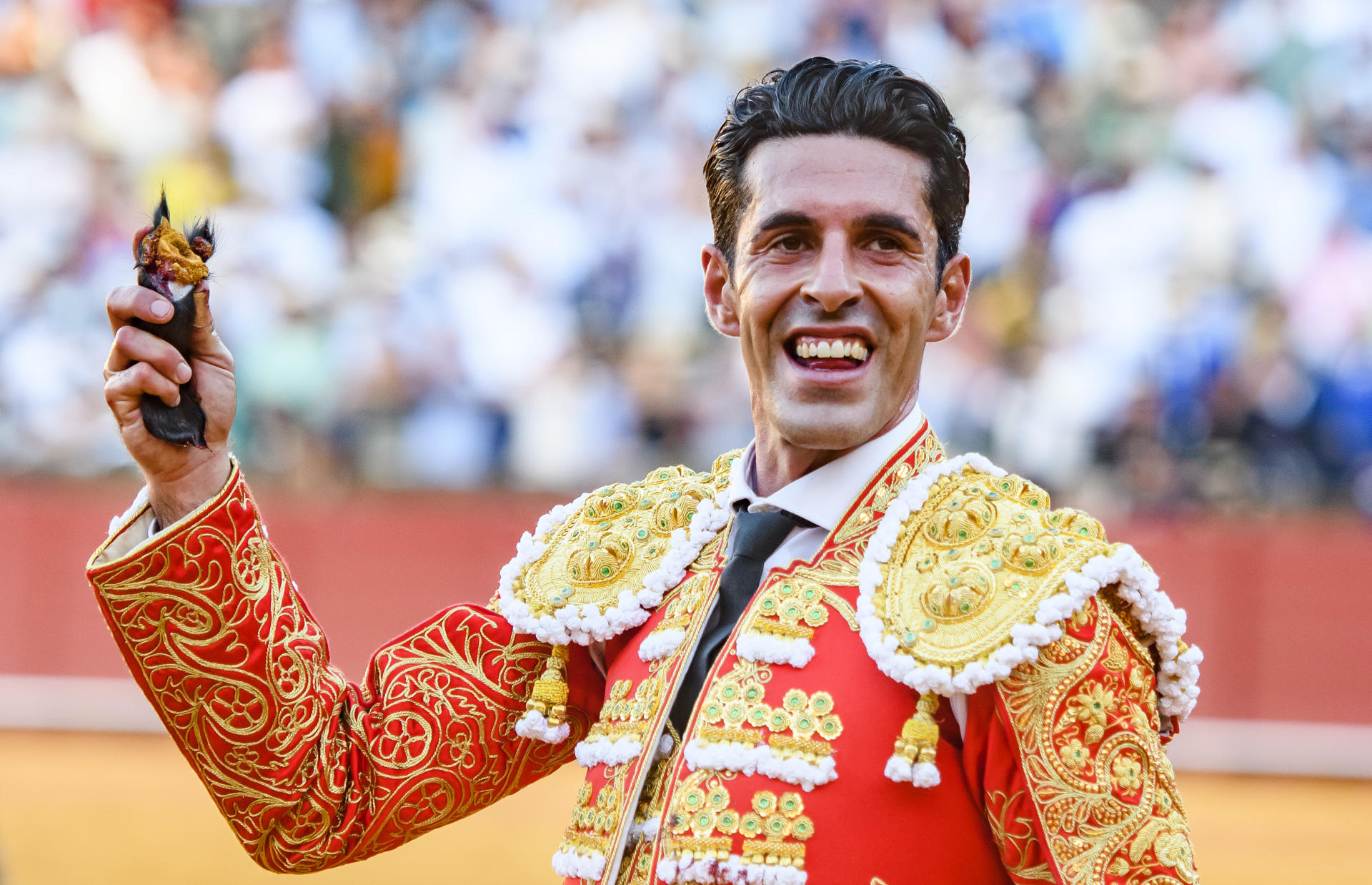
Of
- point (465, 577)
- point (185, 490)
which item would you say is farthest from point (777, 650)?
point (465, 577)

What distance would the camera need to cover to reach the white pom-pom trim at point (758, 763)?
1745 millimetres

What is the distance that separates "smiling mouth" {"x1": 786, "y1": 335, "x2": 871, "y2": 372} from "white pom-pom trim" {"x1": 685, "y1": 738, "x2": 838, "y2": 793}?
0.39 metres

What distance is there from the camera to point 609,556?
81.7 inches

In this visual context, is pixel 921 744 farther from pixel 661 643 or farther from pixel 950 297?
pixel 950 297

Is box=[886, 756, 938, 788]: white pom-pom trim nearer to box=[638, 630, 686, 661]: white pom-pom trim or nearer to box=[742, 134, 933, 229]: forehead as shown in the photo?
box=[638, 630, 686, 661]: white pom-pom trim

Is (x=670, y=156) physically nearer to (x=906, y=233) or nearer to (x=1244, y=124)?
(x=1244, y=124)

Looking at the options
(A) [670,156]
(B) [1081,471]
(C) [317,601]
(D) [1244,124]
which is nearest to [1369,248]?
(D) [1244,124]

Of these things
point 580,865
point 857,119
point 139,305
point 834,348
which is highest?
point 857,119

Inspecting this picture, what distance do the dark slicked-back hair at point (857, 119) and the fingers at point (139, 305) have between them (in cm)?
61

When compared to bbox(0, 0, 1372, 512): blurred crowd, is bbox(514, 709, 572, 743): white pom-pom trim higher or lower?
lower

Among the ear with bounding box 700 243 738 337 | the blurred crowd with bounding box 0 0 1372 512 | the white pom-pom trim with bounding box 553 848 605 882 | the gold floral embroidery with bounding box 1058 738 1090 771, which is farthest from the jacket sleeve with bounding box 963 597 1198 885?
the blurred crowd with bounding box 0 0 1372 512

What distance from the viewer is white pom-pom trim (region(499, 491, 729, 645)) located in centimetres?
199

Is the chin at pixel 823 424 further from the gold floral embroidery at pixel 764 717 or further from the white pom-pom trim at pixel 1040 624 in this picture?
the gold floral embroidery at pixel 764 717

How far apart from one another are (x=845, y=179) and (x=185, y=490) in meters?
0.73
